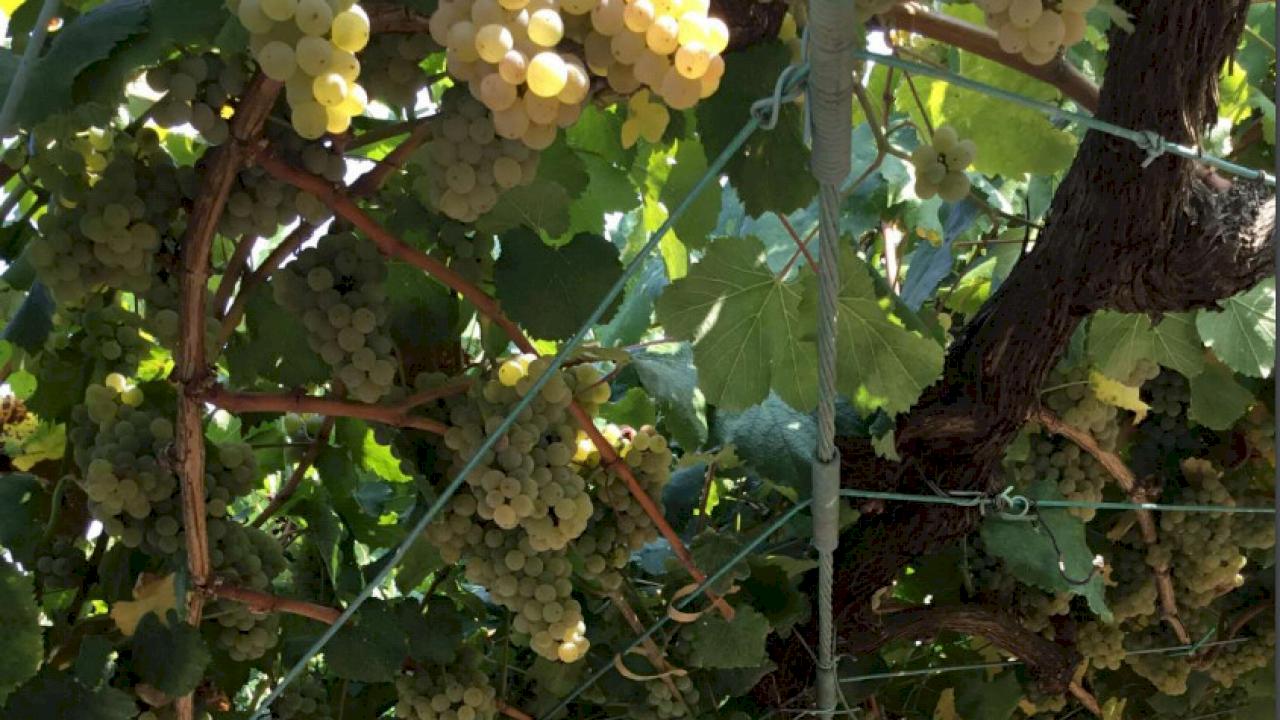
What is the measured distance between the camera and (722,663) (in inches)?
77.5

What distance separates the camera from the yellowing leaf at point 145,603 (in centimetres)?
166

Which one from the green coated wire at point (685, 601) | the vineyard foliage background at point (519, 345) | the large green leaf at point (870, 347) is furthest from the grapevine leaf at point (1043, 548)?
the large green leaf at point (870, 347)

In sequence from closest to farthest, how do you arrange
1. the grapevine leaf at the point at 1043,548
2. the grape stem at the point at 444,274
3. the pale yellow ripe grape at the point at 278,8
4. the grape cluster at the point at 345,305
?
1. the pale yellow ripe grape at the point at 278,8
2. the grape stem at the point at 444,274
3. the grape cluster at the point at 345,305
4. the grapevine leaf at the point at 1043,548

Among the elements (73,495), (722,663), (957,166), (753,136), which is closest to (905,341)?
(957,166)

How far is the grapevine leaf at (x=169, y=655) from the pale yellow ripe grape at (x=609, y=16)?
849mm

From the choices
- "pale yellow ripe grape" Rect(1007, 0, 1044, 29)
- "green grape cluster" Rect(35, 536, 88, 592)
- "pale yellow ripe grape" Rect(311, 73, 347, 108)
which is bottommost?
"green grape cluster" Rect(35, 536, 88, 592)

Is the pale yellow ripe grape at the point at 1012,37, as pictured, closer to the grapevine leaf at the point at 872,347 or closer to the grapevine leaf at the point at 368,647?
the grapevine leaf at the point at 872,347

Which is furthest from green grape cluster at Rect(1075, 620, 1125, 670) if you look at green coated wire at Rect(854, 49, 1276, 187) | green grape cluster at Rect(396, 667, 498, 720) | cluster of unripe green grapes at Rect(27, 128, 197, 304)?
cluster of unripe green grapes at Rect(27, 128, 197, 304)

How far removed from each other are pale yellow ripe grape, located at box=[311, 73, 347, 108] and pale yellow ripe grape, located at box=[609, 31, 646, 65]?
22cm

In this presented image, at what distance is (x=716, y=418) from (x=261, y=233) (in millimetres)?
819

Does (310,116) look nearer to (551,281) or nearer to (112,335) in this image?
(551,281)

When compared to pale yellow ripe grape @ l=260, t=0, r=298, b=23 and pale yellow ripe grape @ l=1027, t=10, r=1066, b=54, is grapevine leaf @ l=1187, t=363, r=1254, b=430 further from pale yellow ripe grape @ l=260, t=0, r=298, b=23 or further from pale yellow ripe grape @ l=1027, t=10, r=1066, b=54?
pale yellow ripe grape @ l=260, t=0, r=298, b=23

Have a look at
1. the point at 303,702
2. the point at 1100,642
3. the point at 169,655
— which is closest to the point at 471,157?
the point at 169,655

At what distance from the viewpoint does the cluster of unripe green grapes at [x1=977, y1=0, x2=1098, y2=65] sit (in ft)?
3.88
